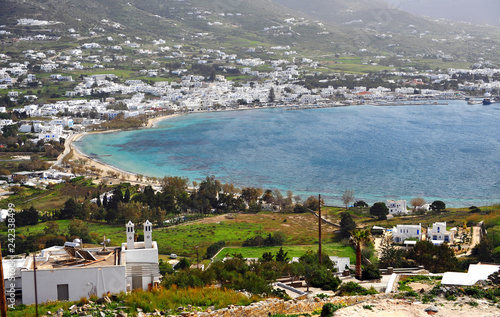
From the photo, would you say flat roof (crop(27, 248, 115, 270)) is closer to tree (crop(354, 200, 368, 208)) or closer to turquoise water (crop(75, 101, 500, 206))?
tree (crop(354, 200, 368, 208))

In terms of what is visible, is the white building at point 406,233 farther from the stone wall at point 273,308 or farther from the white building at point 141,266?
the stone wall at point 273,308

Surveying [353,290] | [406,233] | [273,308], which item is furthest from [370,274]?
[406,233]

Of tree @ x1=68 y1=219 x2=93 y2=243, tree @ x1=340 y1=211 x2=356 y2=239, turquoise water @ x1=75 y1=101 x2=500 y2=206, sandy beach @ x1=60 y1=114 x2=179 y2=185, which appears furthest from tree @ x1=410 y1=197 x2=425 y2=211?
tree @ x1=68 y1=219 x2=93 y2=243

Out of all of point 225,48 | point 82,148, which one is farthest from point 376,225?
point 225,48

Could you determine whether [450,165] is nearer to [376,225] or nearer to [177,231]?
[376,225]

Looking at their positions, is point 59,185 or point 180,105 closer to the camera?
point 59,185

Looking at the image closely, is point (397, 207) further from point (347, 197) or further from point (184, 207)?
point (184, 207)
